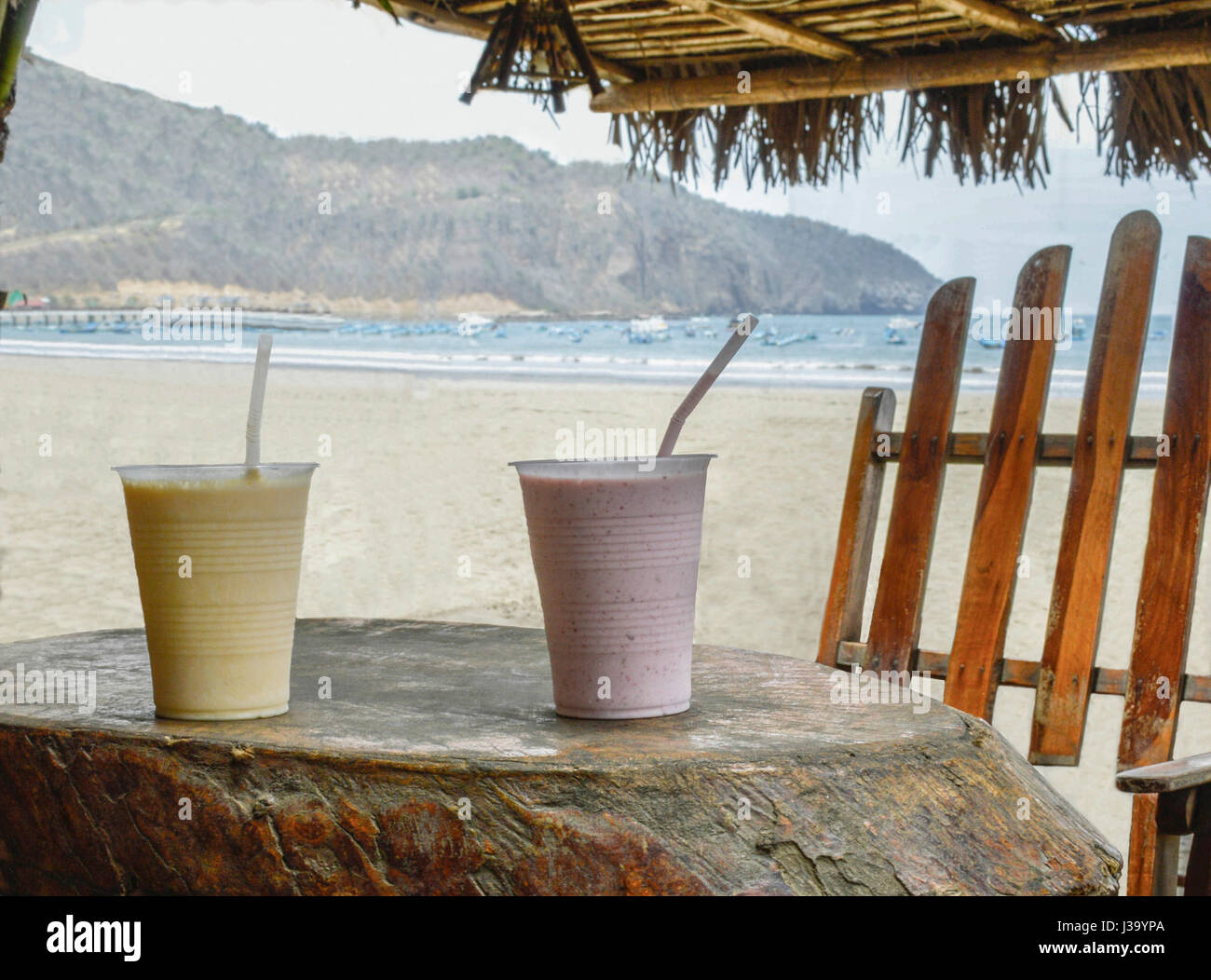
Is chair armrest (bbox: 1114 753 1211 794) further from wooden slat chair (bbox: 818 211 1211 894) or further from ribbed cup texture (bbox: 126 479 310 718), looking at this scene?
ribbed cup texture (bbox: 126 479 310 718)

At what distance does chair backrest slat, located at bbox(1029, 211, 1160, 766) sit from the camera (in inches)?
90.2

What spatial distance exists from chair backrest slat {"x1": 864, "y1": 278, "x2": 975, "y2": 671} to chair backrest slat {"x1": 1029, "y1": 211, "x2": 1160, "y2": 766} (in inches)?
10.0

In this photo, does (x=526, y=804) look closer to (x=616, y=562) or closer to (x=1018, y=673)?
(x=616, y=562)

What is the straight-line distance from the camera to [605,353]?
22031 millimetres

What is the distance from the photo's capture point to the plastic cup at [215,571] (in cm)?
107

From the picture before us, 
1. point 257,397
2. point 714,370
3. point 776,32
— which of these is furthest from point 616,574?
point 776,32

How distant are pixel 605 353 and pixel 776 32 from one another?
62.9ft

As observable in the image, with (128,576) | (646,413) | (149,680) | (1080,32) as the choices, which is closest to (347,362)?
(646,413)

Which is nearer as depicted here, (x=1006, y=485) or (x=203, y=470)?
(x=203, y=470)

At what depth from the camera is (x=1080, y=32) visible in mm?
2984

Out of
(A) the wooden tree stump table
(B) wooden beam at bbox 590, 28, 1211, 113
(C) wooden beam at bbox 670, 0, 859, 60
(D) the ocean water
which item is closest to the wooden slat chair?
(B) wooden beam at bbox 590, 28, 1211, 113

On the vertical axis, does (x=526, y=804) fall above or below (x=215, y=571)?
below

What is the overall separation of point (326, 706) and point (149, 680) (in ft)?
0.86

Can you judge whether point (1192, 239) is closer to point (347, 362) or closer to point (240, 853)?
point (240, 853)
